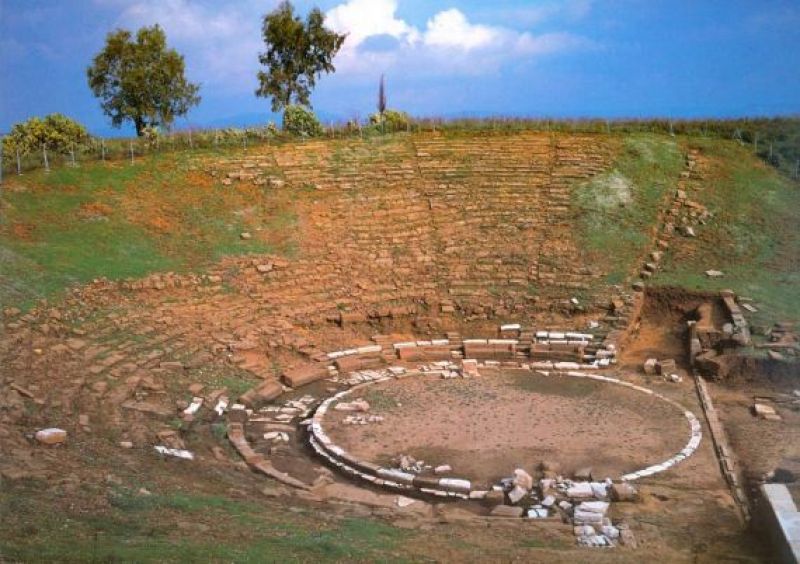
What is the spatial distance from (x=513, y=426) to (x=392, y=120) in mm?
20599

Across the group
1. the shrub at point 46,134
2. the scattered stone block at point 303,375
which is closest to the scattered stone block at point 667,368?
the scattered stone block at point 303,375

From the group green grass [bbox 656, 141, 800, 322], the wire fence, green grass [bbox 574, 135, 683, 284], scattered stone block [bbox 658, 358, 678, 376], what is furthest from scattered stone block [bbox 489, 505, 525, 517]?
the wire fence

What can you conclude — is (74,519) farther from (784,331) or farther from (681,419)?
(784,331)

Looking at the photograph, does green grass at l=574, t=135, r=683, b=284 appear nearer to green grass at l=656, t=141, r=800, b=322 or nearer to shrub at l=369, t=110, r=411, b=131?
green grass at l=656, t=141, r=800, b=322

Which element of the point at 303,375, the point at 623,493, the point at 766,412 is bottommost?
the point at 766,412

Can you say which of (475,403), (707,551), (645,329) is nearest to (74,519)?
(707,551)

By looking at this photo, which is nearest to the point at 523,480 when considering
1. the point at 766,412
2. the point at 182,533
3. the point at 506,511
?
the point at 506,511

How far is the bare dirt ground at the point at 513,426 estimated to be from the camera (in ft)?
45.0

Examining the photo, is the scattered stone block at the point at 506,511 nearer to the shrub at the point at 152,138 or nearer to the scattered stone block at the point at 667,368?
the scattered stone block at the point at 667,368

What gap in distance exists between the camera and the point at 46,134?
3112 centimetres

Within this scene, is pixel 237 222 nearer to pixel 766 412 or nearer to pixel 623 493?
pixel 766 412

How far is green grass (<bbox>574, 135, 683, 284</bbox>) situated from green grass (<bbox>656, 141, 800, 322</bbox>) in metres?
1.15

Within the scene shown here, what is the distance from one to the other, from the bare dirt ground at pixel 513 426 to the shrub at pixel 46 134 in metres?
19.6

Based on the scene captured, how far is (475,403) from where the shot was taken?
16.4m
